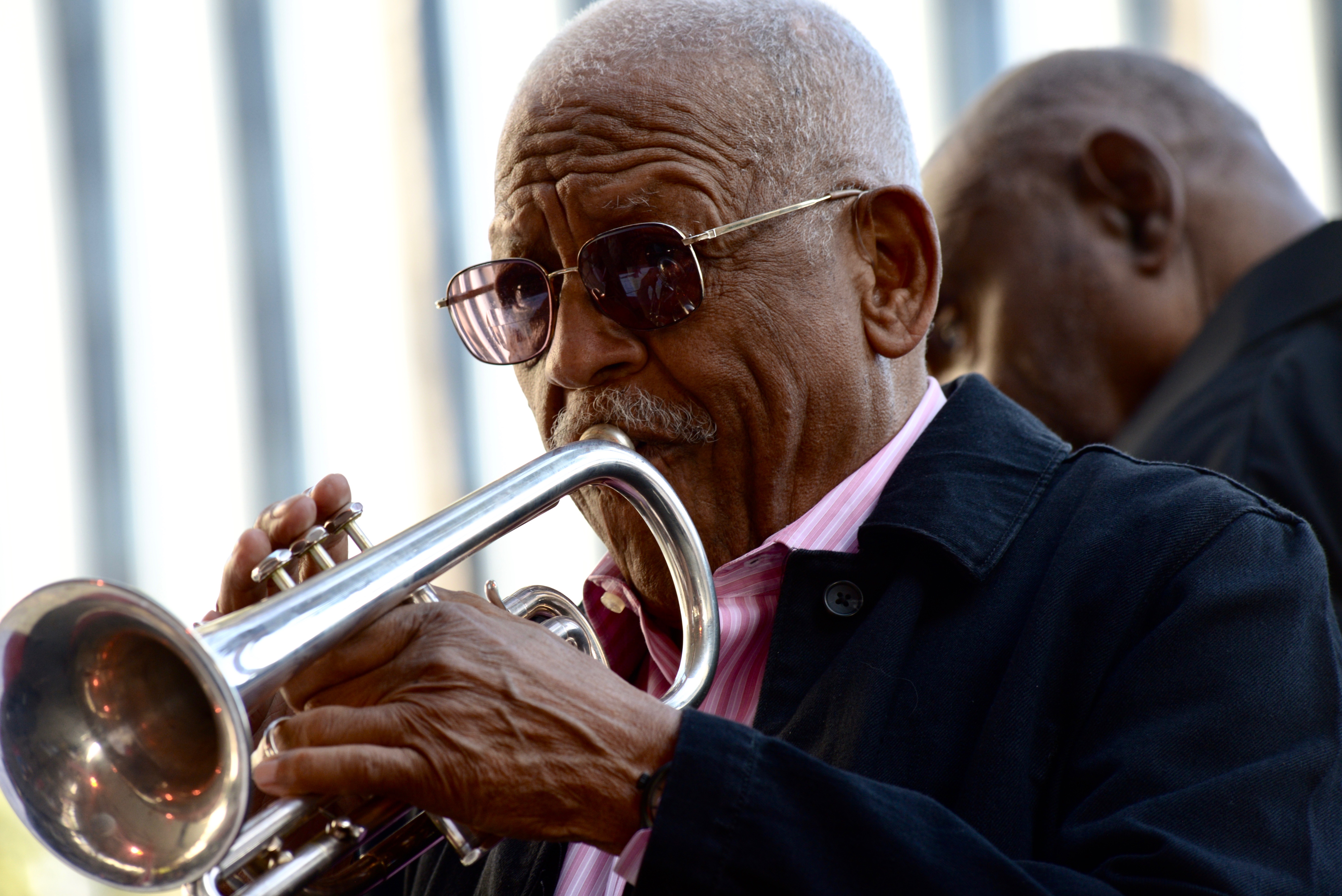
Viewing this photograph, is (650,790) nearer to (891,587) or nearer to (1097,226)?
(891,587)

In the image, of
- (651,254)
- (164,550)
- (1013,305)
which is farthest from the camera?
(164,550)

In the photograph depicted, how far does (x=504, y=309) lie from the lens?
2322 mm

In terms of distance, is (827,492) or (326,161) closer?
(827,492)

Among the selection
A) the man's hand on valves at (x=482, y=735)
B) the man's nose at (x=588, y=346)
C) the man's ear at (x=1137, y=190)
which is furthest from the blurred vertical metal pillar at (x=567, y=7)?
the man's hand on valves at (x=482, y=735)

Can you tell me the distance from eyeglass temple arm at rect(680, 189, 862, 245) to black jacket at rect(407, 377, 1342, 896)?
1.26 ft

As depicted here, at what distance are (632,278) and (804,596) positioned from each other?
571mm

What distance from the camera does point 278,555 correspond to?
5.88 ft

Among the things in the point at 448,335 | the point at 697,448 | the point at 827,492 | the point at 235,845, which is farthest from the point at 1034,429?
the point at 448,335

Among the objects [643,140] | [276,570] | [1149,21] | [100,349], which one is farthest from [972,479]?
[100,349]

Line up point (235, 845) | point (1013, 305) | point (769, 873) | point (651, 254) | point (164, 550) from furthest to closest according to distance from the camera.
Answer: point (164, 550) < point (1013, 305) < point (651, 254) < point (235, 845) < point (769, 873)

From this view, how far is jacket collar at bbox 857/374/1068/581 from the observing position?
194 cm

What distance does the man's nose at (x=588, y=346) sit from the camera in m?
2.17

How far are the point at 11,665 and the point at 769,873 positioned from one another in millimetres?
868

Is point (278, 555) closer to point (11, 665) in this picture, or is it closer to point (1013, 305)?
point (11, 665)
